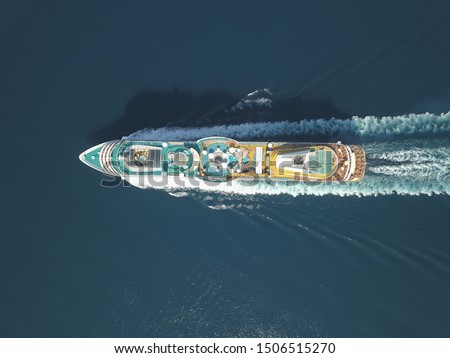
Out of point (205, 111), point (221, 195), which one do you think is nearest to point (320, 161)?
point (221, 195)

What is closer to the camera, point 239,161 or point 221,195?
point 239,161

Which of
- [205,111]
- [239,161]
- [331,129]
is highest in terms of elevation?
[205,111]

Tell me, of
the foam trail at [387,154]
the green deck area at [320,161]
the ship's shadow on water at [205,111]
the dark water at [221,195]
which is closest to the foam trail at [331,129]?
the foam trail at [387,154]

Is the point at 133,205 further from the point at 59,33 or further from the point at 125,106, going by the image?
the point at 59,33

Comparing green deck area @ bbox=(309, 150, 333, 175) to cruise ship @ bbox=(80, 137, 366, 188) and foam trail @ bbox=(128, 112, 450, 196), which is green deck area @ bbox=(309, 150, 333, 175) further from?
foam trail @ bbox=(128, 112, 450, 196)

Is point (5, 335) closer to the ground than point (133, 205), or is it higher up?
closer to the ground

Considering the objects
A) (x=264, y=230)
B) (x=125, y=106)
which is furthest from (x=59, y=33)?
(x=264, y=230)

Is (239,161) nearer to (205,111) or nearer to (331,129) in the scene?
(205,111)

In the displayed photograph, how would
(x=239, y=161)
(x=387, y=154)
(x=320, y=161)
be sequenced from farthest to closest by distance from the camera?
(x=387, y=154) → (x=239, y=161) → (x=320, y=161)
